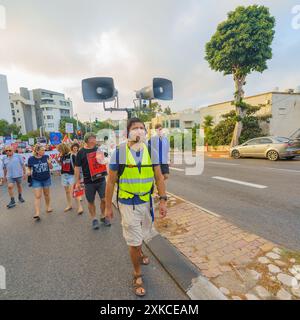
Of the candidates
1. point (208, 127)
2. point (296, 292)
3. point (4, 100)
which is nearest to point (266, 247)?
point (296, 292)

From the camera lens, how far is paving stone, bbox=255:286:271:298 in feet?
6.11

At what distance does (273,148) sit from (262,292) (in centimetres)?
1024

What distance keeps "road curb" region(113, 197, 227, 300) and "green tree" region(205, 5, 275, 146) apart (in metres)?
15.3

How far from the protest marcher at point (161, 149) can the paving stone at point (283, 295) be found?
1.85 meters

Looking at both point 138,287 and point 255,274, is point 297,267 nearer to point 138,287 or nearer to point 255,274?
point 255,274

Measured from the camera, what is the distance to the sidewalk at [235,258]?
1940 millimetres

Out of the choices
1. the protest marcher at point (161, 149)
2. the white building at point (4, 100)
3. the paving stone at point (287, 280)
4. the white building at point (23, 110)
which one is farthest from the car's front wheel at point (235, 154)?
the white building at point (23, 110)

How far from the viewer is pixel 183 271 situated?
224cm

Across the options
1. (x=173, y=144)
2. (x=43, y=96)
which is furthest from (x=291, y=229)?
(x=43, y=96)

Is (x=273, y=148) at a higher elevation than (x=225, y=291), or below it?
higher

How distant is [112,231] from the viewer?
11.5 ft

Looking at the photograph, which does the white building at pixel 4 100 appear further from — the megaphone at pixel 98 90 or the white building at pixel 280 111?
the megaphone at pixel 98 90
